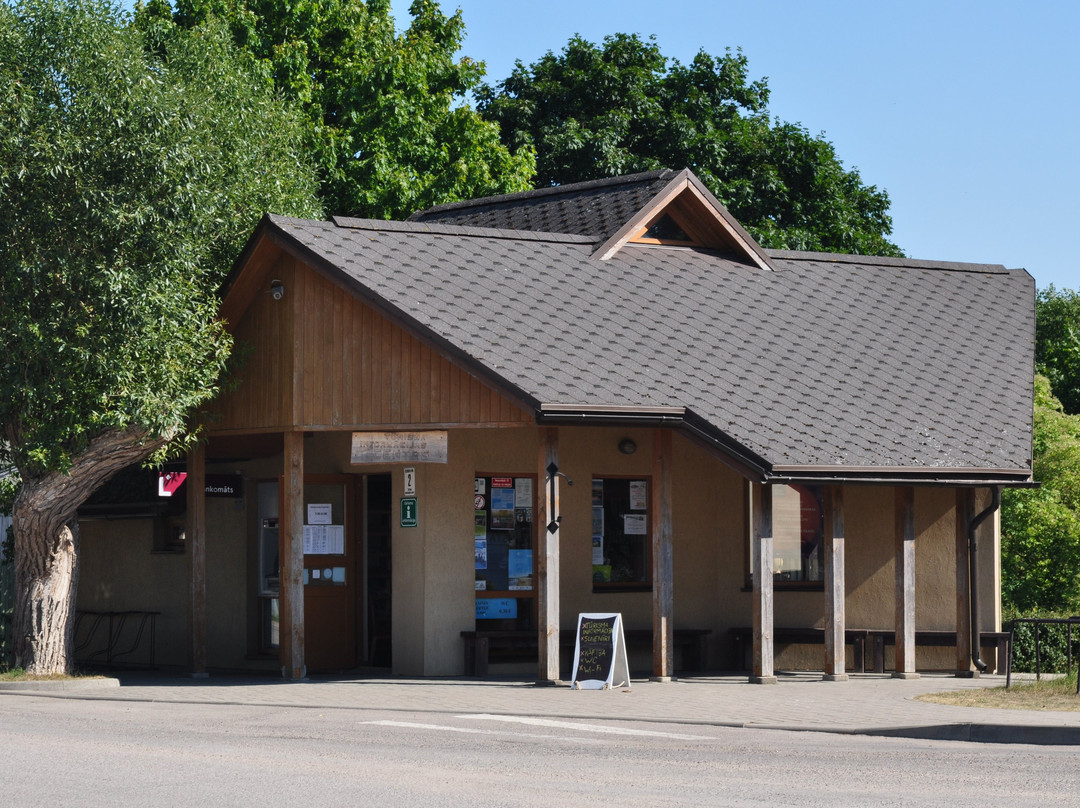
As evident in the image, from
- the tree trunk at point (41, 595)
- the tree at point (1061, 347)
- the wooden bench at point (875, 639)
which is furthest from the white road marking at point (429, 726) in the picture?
the tree at point (1061, 347)

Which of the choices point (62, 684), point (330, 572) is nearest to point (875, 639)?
point (330, 572)

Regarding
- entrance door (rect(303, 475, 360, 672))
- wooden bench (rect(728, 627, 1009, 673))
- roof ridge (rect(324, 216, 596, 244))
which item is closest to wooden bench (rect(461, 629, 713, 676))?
wooden bench (rect(728, 627, 1009, 673))

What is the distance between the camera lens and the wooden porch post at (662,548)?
16.8 metres

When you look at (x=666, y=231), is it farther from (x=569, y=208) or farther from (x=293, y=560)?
(x=293, y=560)

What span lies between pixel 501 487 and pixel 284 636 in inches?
121

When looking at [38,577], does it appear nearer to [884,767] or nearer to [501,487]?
[501,487]

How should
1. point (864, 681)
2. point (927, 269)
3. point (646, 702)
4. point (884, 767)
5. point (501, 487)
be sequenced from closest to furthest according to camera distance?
point (884, 767), point (646, 702), point (864, 681), point (501, 487), point (927, 269)

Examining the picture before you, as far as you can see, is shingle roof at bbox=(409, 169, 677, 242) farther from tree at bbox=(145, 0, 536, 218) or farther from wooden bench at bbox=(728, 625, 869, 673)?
tree at bbox=(145, 0, 536, 218)

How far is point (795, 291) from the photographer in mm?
21609

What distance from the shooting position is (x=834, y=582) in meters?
17.0

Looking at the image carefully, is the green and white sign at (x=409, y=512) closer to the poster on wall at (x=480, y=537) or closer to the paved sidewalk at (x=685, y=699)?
the poster on wall at (x=480, y=537)

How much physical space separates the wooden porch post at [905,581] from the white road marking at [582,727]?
5.55 metres

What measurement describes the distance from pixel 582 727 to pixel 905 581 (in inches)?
230

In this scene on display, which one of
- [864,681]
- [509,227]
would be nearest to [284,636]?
[864,681]
